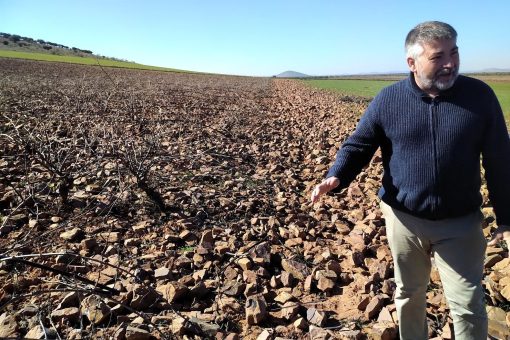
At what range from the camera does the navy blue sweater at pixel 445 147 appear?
1954mm

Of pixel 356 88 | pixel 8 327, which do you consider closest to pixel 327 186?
pixel 8 327

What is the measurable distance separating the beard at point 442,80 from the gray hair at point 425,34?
14 cm

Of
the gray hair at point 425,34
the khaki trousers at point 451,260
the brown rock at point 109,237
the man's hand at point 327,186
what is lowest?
the brown rock at point 109,237

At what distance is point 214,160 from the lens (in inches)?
260

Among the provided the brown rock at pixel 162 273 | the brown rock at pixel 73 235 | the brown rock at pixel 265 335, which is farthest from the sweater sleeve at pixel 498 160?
the brown rock at pixel 73 235

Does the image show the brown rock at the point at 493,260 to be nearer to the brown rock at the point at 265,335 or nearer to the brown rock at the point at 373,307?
the brown rock at the point at 373,307

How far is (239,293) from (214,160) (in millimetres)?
3765

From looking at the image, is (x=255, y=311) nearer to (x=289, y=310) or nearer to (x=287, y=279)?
(x=289, y=310)

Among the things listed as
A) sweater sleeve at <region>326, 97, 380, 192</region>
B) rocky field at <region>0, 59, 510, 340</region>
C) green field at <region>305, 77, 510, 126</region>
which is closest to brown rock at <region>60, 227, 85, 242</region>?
rocky field at <region>0, 59, 510, 340</region>

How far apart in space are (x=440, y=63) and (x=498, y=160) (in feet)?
1.89

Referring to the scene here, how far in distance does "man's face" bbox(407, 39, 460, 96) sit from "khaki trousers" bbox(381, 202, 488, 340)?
0.74m

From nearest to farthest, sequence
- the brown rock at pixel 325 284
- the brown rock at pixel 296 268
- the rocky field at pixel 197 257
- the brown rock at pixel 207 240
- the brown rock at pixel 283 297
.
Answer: the rocky field at pixel 197 257, the brown rock at pixel 283 297, the brown rock at pixel 325 284, the brown rock at pixel 296 268, the brown rock at pixel 207 240

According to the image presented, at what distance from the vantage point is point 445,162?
2021mm

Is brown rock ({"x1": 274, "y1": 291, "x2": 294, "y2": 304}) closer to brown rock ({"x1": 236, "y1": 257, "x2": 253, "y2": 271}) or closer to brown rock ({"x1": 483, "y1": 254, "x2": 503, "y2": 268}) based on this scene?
brown rock ({"x1": 236, "y1": 257, "x2": 253, "y2": 271})
